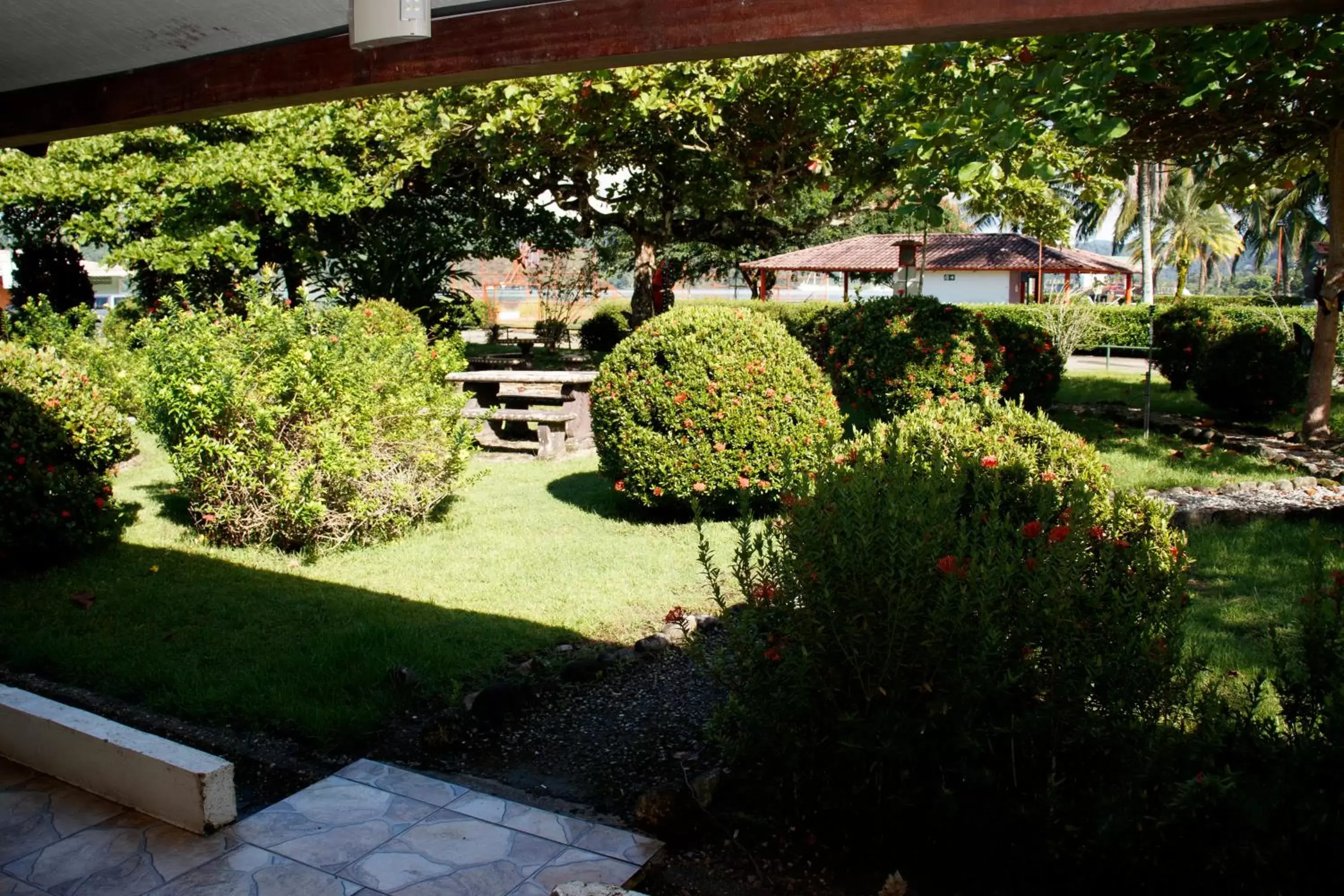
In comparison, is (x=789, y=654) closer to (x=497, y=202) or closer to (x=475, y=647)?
(x=475, y=647)

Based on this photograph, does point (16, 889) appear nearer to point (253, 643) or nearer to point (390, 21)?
point (253, 643)

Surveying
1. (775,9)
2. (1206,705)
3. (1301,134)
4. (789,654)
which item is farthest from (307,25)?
(1301,134)

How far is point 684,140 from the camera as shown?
14789mm

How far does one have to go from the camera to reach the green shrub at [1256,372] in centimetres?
1177

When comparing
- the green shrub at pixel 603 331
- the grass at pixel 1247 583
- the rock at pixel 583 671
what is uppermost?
the green shrub at pixel 603 331

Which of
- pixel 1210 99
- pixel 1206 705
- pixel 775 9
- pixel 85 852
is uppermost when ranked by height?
pixel 1210 99

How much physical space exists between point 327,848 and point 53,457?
4538mm

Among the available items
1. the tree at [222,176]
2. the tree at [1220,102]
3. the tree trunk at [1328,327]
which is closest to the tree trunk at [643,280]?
the tree at [222,176]

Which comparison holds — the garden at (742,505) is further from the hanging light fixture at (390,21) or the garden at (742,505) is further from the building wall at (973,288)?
the building wall at (973,288)

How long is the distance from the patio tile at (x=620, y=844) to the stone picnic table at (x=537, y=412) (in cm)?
759

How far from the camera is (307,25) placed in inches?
138

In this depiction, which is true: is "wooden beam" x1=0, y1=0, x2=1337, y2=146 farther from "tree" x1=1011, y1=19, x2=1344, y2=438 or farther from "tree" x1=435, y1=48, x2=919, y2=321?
"tree" x1=435, y1=48, x2=919, y2=321

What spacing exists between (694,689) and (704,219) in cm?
1432

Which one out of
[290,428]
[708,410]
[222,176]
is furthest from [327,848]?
[222,176]
